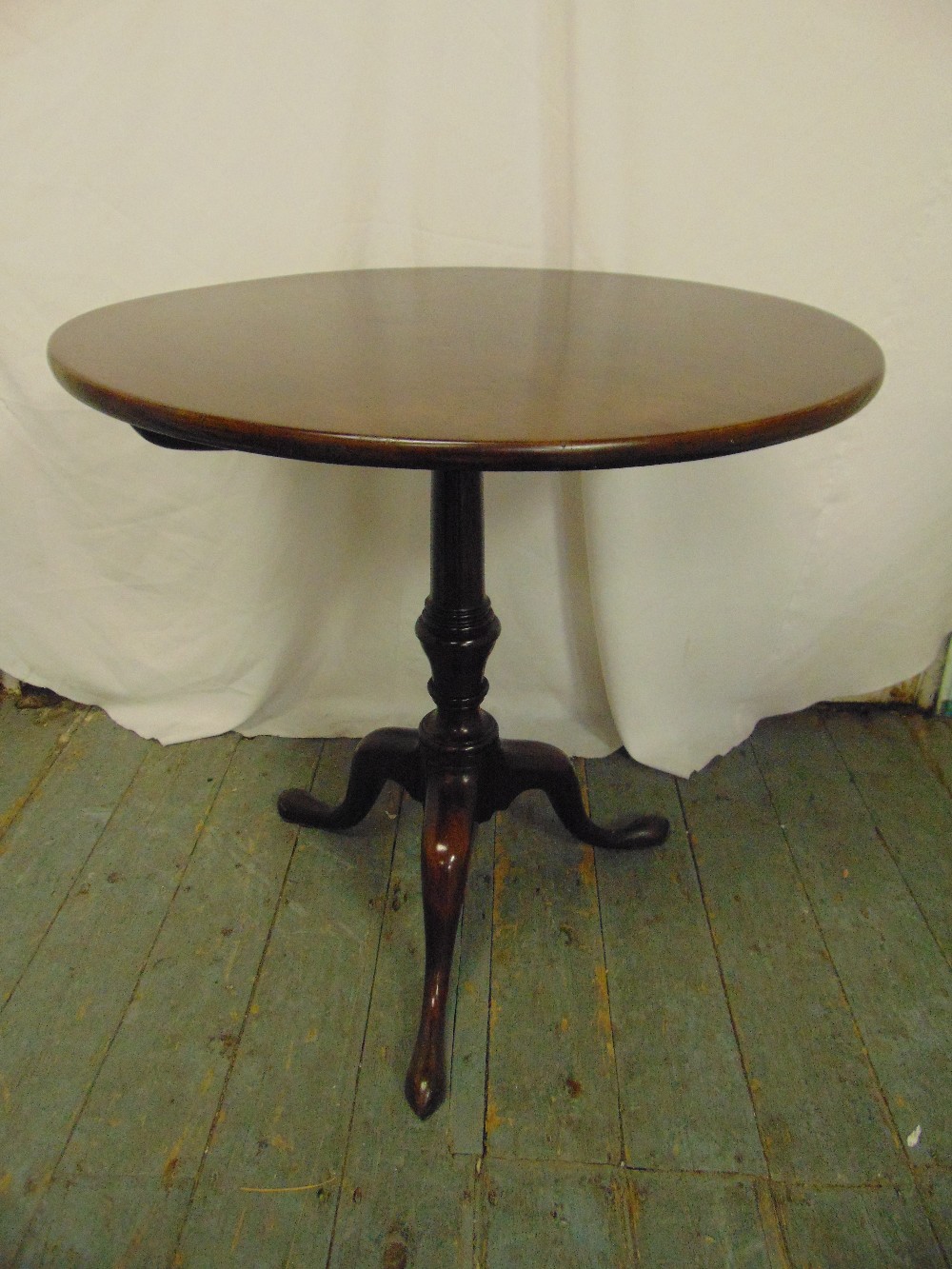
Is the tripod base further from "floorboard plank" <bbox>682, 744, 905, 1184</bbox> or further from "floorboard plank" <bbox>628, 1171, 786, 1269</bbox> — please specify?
"floorboard plank" <bbox>628, 1171, 786, 1269</bbox>

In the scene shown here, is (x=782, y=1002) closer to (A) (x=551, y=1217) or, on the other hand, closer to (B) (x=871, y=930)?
(B) (x=871, y=930)

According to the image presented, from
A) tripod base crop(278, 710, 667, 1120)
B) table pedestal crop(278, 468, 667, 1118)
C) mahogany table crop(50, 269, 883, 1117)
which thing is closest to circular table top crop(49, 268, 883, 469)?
mahogany table crop(50, 269, 883, 1117)

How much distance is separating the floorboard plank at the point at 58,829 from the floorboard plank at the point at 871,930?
1.08 metres

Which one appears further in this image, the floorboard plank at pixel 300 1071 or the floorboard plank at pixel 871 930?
the floorboard plank at pixel 871 930

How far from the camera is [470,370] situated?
Answer: 33.3 inches

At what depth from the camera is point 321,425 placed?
27.4 inches

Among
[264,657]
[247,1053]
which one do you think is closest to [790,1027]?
[247,1053]

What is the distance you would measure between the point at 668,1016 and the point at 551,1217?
30cm

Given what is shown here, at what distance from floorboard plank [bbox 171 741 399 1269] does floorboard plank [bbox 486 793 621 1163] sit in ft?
0.57

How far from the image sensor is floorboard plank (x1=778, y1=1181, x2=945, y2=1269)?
3.12ft

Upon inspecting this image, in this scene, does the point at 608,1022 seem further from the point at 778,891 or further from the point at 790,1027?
the point at 778,891

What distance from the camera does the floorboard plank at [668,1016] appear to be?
1054 mm

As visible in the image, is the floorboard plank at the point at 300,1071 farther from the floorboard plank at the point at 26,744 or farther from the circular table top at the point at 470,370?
the circular table top at the point at 470,370

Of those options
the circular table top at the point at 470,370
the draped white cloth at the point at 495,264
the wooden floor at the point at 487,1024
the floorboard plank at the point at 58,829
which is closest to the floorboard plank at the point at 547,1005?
the wooden floor at the point at 487,1024
